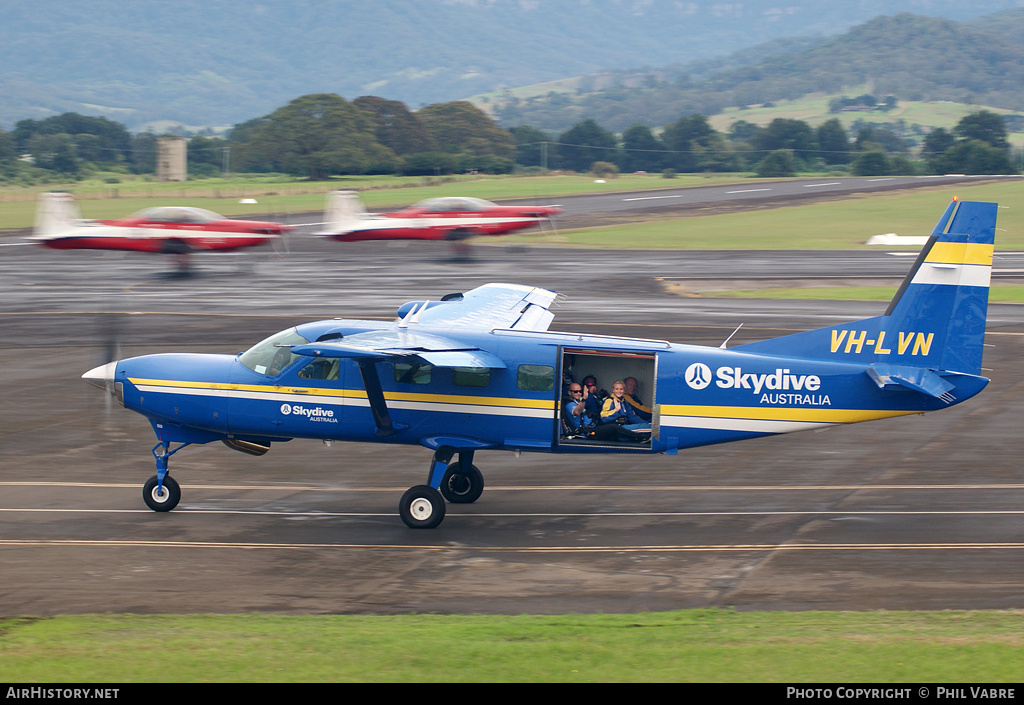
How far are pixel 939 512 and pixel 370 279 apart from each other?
109 feet

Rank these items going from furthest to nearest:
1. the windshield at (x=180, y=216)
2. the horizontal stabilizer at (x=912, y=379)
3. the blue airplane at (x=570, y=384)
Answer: the windshield at (x=180, y=216) < the blue airplane at (x=570, y=384) < the horizontal stabilizer at (x=912, y=379)

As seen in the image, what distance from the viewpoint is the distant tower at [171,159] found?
117 m

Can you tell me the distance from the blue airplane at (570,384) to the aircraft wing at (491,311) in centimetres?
100

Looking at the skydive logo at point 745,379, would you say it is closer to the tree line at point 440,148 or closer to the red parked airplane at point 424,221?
the red parked airplane at point 424,221

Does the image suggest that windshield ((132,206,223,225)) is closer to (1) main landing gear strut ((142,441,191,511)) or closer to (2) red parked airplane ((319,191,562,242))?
(2) red parked airplane ((319,191,562,242))

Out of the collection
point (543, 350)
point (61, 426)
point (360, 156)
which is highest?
point (360, 156)

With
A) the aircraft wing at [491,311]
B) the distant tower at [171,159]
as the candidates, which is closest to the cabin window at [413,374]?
the aircraft wing at [491,311]

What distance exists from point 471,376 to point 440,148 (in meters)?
110

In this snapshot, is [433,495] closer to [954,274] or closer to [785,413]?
[785,413]

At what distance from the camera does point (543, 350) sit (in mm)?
16016

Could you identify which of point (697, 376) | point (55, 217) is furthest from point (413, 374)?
point (55, 217)

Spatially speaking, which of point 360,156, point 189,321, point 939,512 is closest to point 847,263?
point 189,321

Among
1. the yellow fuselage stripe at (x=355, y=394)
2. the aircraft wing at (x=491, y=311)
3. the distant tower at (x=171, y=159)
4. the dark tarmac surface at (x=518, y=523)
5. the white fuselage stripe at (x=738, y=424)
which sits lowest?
the dark tarmac surface at (x=518, y=523)
